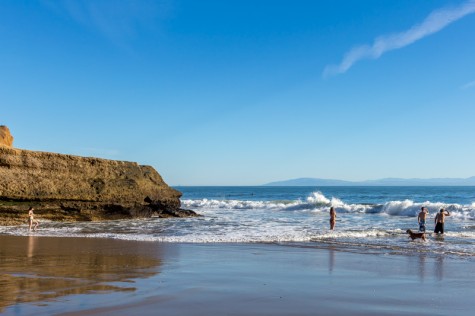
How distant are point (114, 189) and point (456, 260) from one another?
65.0 ft

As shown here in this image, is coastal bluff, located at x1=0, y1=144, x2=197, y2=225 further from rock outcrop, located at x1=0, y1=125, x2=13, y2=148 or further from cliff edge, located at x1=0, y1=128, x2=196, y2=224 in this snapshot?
rock outcrop, located at x1=0, y1=125, x2=13, y2=148

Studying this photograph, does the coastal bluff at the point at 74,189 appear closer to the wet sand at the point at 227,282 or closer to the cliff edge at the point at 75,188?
the cliff edge at the point at 75,188

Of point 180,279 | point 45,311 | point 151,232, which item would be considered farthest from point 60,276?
point 151,232

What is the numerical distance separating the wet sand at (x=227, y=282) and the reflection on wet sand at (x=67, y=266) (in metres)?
0.02

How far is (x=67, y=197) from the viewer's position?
81.9 feet

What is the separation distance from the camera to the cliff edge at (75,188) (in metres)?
23.7

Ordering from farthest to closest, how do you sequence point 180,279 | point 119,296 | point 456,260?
point 456,260
point 180,279
point 119,296

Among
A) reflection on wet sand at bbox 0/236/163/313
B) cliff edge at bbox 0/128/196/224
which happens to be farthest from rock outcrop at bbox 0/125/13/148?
reflection on wet sand at bbox 0/236/163/313

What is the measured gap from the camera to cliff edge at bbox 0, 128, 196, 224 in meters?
23.7

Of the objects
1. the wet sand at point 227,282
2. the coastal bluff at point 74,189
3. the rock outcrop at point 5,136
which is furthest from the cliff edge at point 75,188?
the wet sand at point 227,282

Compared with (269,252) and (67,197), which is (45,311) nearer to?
(269,252)

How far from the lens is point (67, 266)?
32.7ft

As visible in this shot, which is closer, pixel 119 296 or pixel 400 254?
pixel 119 296

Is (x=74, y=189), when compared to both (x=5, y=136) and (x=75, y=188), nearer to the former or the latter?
(x=75, y=188)
